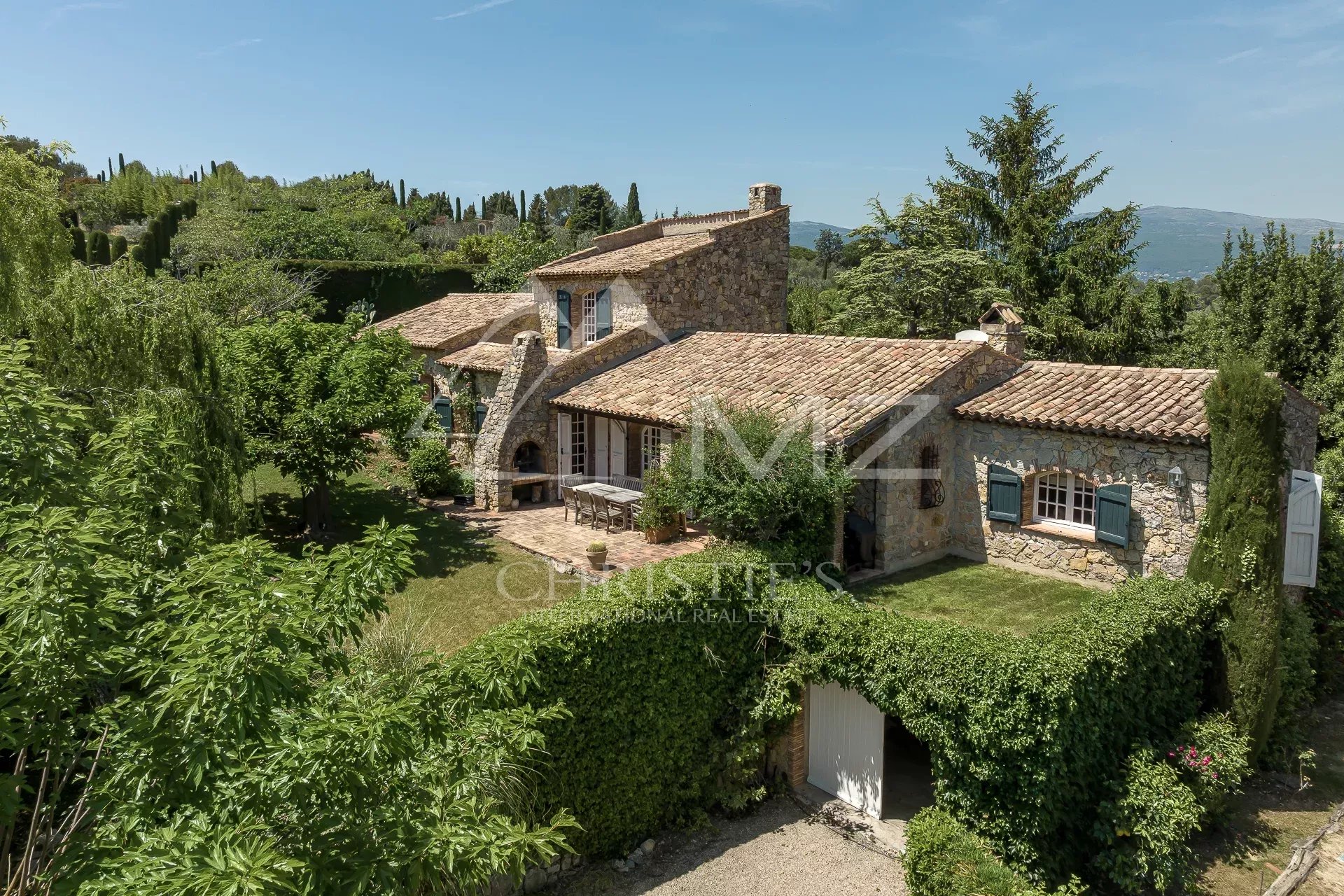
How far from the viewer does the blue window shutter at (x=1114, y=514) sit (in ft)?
42.1

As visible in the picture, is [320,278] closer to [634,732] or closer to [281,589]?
[634,732]

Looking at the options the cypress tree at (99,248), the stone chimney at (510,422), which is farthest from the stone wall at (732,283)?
the cypress tree at (99,248)

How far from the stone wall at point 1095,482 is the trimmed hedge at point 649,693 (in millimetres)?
5567

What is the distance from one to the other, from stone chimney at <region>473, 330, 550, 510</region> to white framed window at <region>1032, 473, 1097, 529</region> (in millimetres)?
11119

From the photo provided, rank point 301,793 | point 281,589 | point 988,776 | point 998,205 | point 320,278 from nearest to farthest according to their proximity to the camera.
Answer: point 301,793
point 281,589
point 988,776
point 998,205
point 320,278

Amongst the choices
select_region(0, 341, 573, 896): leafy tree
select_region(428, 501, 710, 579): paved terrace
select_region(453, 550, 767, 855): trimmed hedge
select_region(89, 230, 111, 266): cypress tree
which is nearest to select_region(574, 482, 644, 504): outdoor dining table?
select_region(428, 501, 710, 579): paved terrace

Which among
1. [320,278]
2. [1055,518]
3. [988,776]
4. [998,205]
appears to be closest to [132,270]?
[988,776]

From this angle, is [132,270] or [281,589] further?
[132,270]

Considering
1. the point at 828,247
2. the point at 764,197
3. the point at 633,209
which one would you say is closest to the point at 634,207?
→ the point at 633,209

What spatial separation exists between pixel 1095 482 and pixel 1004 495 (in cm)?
150

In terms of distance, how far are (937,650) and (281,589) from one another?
7.24 meters

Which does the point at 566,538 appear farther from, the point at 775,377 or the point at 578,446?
the point at 775,377

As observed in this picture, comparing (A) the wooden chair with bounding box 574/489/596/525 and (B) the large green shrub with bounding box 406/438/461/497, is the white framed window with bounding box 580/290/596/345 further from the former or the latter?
(A) the wooden chair with bounding box 574/489/596/525

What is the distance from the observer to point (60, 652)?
496 cm
